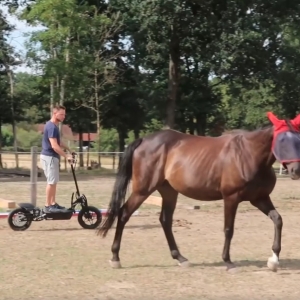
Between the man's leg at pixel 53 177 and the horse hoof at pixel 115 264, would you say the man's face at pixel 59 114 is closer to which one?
the man's leg at pixel 53 177

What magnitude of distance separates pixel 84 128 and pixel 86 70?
1102 cm

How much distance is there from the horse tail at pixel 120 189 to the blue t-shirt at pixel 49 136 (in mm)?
2565

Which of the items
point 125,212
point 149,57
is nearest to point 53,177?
point 125,212

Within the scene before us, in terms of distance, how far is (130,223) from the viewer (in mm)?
11430

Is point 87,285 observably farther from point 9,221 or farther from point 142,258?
point 9,221

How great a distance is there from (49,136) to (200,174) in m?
3.52

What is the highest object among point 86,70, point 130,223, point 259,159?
point 86,70

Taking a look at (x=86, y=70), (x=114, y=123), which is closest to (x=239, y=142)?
(x=86, y=70)

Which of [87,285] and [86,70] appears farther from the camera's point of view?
[86,70]

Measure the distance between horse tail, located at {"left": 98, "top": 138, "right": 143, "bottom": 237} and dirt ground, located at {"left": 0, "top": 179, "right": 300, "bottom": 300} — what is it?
49 centimetres

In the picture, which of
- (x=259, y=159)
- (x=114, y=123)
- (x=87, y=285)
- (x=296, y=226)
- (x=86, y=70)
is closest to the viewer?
(x=87, y=285)

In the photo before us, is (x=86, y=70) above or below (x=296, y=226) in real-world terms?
above

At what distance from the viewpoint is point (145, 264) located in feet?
25.6

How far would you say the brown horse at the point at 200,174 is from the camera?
7.39 metres
